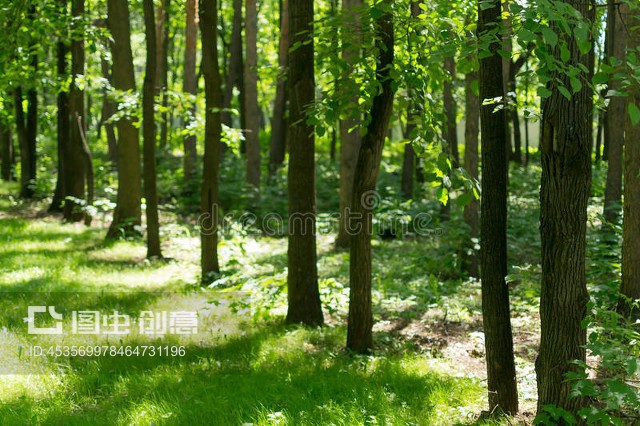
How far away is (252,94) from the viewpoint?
61.5 feet

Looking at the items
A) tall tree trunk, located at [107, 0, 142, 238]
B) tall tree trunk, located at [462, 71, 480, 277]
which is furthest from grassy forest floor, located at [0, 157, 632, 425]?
tall tree trunk, located at [107, 0, 142, 238]

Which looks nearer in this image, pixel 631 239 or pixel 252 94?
pixel 631 239

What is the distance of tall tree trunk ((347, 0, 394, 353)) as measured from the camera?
246 inches

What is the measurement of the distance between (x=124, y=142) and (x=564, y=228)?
10505 mm

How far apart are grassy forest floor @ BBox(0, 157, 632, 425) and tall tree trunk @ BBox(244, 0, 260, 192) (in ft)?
20.1

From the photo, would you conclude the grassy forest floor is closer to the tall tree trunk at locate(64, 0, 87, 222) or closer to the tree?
the tree

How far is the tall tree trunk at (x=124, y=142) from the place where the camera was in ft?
41.5

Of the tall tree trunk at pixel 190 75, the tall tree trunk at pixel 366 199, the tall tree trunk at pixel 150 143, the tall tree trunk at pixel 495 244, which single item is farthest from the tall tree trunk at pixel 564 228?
the tall tree trunk at pixel 190 75

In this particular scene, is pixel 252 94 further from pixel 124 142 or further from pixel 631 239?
pixel 631 239

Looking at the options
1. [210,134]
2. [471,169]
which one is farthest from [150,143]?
[471,169]

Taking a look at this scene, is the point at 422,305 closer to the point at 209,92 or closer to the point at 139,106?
the point at 209,92

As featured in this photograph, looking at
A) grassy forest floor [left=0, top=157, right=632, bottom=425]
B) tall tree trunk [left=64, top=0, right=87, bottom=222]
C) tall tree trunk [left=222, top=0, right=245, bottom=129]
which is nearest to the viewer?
grassy forest floor [left=0, top=157, right=632, bottom=425]

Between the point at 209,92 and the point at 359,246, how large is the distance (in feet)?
14.7

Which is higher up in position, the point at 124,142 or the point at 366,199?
the point at 124,142
